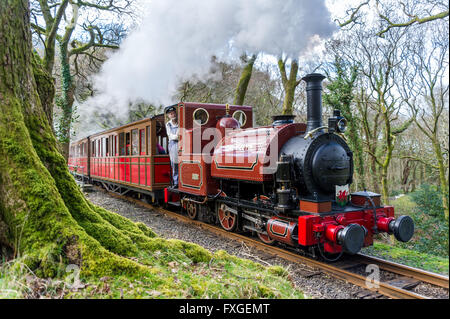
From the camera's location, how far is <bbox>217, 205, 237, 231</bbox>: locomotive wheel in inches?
281

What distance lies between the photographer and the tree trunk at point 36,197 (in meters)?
3.08

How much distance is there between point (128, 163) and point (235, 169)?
6.64 meters

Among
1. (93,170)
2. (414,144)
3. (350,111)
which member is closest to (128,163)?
(93,170)

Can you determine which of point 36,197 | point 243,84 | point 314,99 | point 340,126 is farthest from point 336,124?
point 243,84

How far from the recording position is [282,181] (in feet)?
17.1

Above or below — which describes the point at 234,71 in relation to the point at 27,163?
above

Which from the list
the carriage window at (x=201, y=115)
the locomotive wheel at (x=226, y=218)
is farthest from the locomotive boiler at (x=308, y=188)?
the carriage window at (x=201, y=115)

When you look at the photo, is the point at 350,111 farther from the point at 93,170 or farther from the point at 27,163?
the point at 93,170

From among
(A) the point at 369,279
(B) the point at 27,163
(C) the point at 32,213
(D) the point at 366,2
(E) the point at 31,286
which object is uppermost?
(D) the point at 366,2

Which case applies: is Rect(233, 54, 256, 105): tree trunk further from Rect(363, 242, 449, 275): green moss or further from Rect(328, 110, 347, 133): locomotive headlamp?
Rect(363, 242, 449, 275): green moss

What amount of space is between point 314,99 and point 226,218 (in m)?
3.32

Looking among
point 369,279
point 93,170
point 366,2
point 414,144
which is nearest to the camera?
point 369,279

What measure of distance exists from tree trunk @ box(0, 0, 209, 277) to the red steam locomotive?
A: 7.94 feet

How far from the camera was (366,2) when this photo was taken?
1017cm
